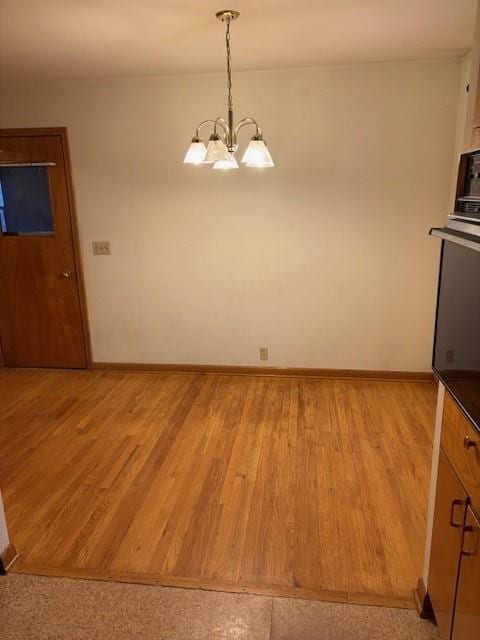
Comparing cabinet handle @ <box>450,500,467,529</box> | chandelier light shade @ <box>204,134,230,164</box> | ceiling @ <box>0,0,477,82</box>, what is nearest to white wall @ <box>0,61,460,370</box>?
ceiling @ <box>0,0,477,82</box>

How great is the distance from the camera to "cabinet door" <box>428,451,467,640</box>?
53.3 inches

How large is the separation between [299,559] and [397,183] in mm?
2852

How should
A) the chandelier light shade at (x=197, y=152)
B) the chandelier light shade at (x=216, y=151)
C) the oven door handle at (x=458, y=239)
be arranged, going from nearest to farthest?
the oven door handle at (x=458, y=239) < the chandelier light shade at (x=216, y=151) < the chandelier light shade at (x=197, y=152)

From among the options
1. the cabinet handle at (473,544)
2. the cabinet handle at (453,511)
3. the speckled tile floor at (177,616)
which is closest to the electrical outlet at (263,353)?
the speckled tile floor at (177,616)


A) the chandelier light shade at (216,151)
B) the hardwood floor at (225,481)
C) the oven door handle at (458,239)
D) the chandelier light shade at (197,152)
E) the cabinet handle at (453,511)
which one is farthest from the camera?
the chandelier light shade at (197,152)

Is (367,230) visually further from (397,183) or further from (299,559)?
(299,559)

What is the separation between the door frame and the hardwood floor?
20.1 inches

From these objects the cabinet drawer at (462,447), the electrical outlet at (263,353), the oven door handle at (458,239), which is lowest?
the electrical outlet at (263,353)

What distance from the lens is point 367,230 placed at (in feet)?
12.1

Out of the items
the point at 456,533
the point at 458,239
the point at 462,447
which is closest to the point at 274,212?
the point at 458,239

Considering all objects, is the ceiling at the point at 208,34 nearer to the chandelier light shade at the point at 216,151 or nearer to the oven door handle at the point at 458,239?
the chandelier light shade at the point at 216,151

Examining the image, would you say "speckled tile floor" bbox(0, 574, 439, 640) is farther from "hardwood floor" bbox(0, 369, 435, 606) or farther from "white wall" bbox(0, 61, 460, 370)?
"white wall" bbox(0, 61, 460, 370)

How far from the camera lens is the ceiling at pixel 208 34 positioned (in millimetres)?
2244

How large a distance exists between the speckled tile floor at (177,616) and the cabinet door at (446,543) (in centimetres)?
23
